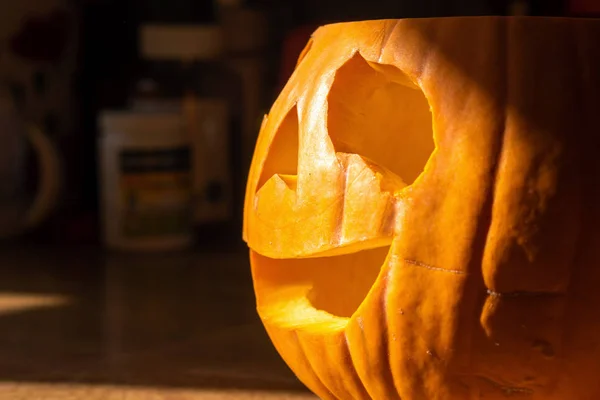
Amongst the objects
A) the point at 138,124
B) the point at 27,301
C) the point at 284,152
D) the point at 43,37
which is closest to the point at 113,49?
the point at 43,37

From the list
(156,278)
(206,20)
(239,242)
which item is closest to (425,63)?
(156,278)

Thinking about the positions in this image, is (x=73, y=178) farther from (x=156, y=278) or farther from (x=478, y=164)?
(x=478, y=164)

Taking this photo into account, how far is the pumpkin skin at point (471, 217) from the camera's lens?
0.59 metres

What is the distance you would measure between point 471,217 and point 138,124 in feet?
3.57

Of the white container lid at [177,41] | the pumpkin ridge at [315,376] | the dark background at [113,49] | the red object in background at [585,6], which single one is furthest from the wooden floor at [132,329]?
the red object in background at [585,6]

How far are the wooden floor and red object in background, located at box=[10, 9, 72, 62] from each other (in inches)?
15.6

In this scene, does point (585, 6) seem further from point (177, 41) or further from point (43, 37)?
point (43, 37)

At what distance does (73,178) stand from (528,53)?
1340 mm

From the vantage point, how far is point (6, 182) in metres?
1.89

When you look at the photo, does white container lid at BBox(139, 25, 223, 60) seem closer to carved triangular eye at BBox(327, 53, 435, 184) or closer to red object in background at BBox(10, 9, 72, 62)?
red object in background at BBox(10, 9, 72, 62)

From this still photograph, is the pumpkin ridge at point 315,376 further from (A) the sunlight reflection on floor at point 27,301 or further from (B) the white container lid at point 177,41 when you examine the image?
(B) the white container lid at point 177,41

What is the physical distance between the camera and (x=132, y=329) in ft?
3.69

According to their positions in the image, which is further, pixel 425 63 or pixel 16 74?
pixel 16 74

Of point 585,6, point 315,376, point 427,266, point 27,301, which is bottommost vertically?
point 27,301
